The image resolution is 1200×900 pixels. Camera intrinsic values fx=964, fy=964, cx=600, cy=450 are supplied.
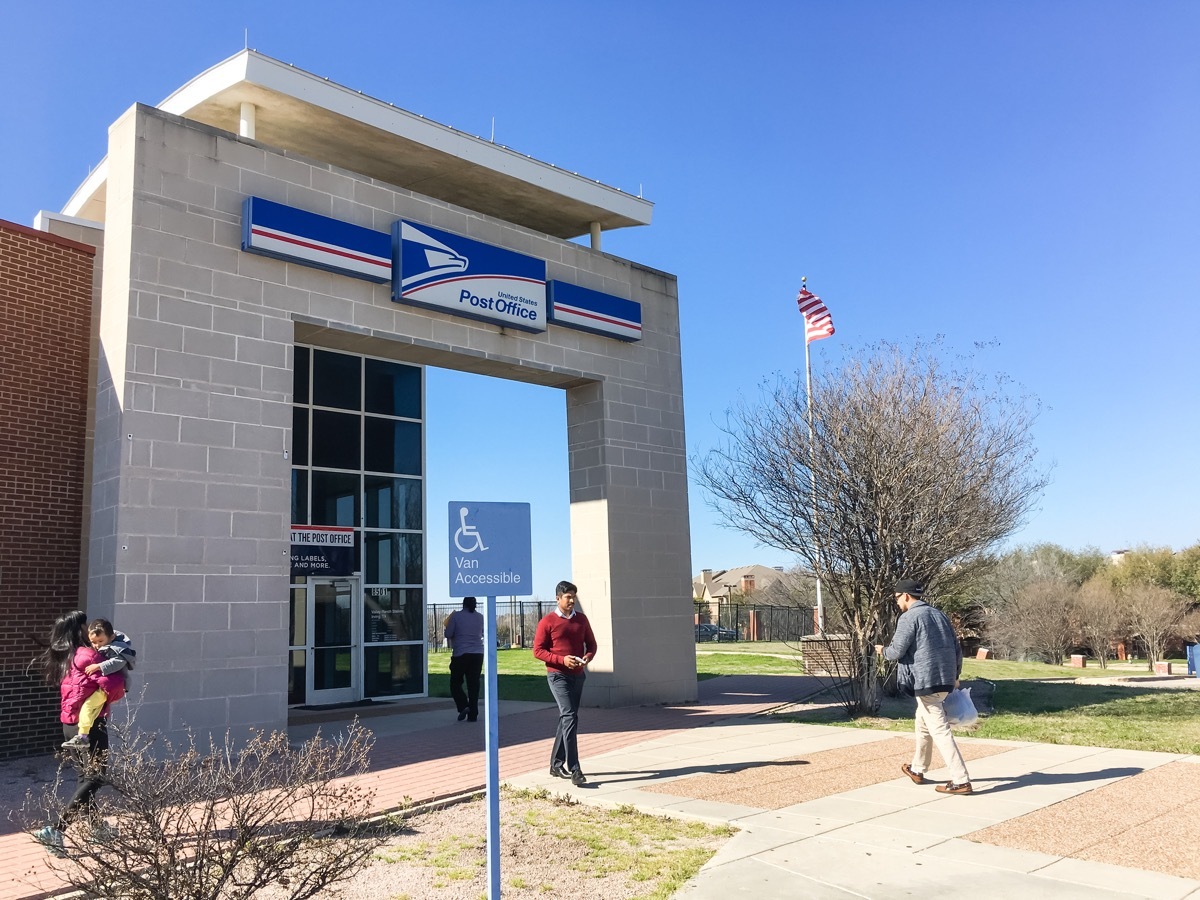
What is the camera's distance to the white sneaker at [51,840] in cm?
417

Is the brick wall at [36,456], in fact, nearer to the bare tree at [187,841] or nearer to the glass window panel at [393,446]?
the glass window panel at [393,446]

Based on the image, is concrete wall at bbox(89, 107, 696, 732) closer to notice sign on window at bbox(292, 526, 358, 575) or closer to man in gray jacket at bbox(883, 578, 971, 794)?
notice sign on window at bbox(292, 526, 358, 575)

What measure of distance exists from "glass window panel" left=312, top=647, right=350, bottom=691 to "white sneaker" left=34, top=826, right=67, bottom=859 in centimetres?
901

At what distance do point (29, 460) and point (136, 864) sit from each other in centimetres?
931

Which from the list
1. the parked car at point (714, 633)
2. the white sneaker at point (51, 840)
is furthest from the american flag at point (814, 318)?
the parked car at point (714, 633)

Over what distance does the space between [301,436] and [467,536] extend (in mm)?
11550

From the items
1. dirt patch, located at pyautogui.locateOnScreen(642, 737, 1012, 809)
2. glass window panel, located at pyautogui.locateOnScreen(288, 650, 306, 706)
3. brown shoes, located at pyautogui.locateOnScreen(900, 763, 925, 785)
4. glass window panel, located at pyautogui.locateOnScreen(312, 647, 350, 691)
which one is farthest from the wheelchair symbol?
glass window panel, located at pyautogui.locateOnScreen(312, 647, 350, 691)

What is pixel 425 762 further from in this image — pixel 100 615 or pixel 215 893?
pixel 215 893

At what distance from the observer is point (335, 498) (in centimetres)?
1688

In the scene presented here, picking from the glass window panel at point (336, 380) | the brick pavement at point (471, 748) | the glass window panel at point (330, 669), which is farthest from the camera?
the glass window panel at point (336, 380)

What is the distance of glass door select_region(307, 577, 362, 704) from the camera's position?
1620 cm

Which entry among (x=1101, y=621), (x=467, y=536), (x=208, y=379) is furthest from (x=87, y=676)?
(x=1101, y=621)

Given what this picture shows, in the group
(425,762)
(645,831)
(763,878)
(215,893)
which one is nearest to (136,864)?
(215,893)

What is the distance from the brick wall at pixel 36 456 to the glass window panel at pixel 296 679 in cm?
439
